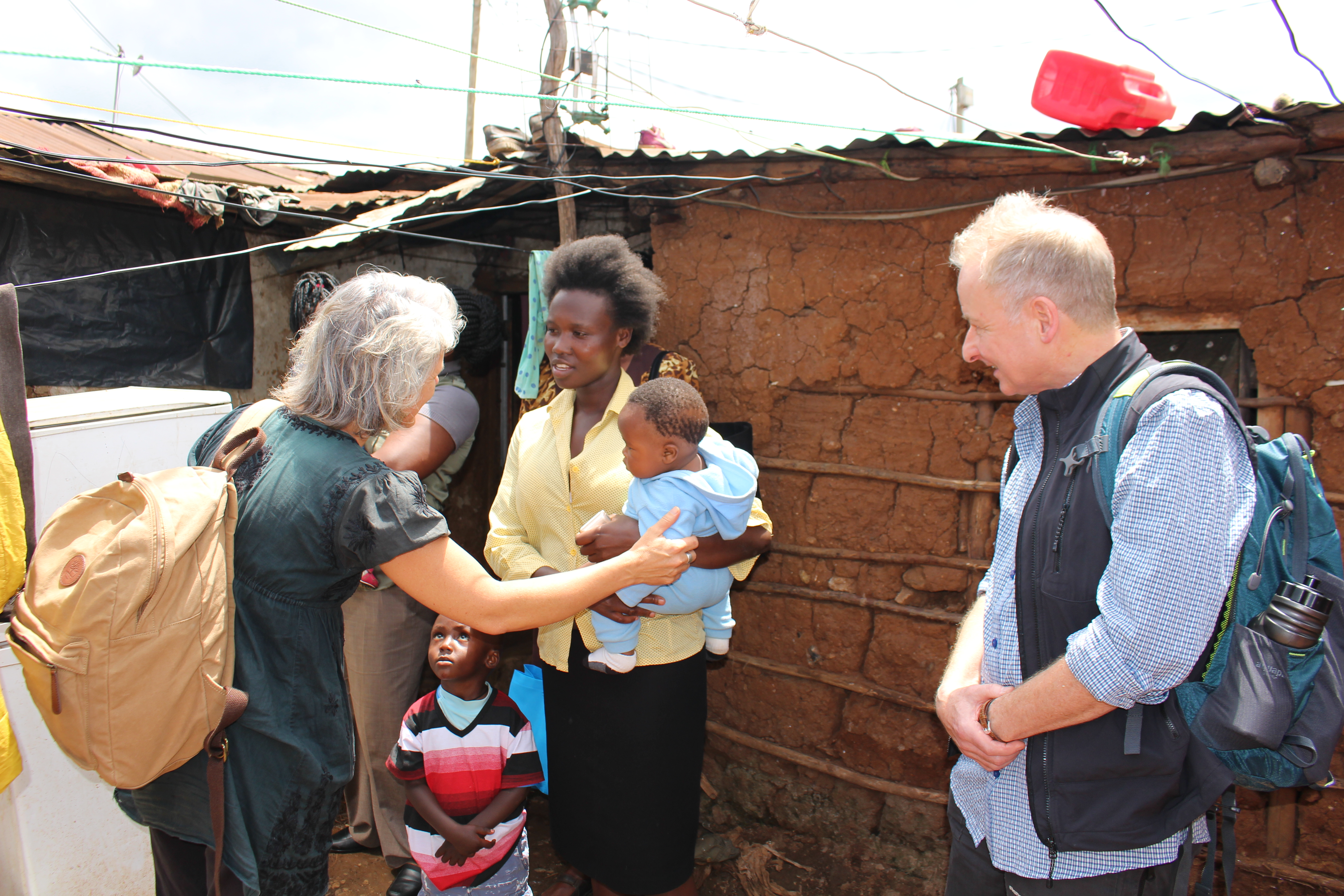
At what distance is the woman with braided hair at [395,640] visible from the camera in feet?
10.7

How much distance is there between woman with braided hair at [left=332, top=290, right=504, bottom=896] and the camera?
325 centimetres

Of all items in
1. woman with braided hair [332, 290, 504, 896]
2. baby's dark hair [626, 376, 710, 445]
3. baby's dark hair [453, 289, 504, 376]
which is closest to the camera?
baby's dark hair [626, 376, 710, 445]

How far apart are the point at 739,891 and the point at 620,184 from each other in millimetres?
3629

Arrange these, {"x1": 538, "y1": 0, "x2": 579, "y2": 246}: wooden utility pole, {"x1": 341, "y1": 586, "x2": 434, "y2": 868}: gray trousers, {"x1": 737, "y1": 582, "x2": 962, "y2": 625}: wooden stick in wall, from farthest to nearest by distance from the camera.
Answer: {"x1": 538, "y1": 0, "x2": 579, "y2": 246}: wooden utility pole < {"x1": 737, "y1": 582, "x2": 962, "y2": 625}: wooden stick in wall < {"x1": 341, "y1": 586, "x2": 434, "y2": 868}: gray trousers

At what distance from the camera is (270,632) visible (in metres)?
1.81

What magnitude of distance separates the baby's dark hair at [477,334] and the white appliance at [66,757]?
1.24 metres

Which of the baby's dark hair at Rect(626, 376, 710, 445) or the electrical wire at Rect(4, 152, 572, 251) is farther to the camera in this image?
the electrical wire at Rect(4, 152, 572, 251)

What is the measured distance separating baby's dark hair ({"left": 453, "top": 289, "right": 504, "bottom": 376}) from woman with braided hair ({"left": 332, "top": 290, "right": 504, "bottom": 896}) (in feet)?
0.13

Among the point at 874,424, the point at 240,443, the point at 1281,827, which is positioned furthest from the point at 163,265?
the point at 1281,827

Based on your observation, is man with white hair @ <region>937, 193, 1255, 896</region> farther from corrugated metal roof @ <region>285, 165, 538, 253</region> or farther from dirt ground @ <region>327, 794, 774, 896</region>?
corrugated metal roof @ <region>285, 165, 538, 253</region>

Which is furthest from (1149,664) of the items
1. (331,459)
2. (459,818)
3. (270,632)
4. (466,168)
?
(466,168)

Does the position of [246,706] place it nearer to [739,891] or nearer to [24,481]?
[24,481]

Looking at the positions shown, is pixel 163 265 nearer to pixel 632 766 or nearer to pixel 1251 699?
pixel 632 766

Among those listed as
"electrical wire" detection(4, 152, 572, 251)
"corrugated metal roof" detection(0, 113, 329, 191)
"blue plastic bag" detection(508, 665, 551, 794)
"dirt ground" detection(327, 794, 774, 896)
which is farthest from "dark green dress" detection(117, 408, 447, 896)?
"corrugated metal roof" detection(0, 113, 329, 191)
